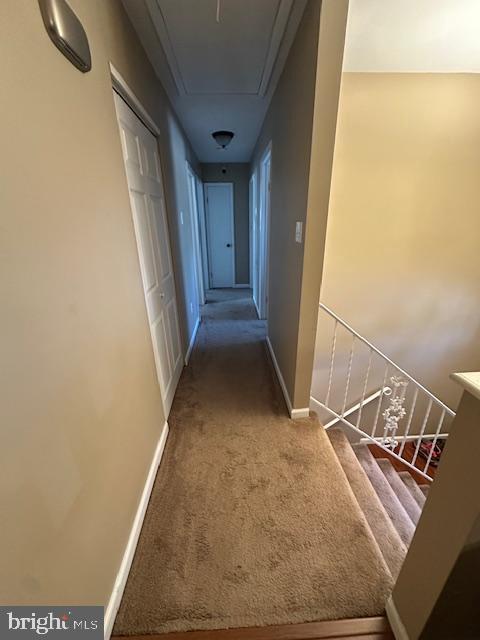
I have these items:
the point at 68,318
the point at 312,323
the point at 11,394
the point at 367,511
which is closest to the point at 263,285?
the point at 312,323

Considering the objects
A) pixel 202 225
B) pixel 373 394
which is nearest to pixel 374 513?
pixel 373 394

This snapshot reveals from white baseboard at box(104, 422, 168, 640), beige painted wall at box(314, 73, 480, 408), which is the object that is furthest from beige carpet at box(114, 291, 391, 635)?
beige painted wall at box(314, 73, 480, 408)

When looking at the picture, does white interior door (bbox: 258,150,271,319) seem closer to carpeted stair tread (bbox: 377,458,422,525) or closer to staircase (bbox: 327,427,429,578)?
staircase (bbox: 327,427,429,578)

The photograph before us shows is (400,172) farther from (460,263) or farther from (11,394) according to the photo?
(11,394)

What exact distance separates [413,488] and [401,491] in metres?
0.26

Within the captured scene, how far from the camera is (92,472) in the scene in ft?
2.92

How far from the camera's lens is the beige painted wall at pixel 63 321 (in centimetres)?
61

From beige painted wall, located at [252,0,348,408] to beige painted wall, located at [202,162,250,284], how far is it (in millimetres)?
2848

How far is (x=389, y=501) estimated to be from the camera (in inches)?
74.8

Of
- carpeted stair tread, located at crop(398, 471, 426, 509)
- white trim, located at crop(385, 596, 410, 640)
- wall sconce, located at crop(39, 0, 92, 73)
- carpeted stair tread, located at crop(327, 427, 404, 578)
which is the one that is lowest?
carpeted stair tread, located at crop(398, 471, 426, 509)

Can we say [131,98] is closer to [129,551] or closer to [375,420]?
[129,551]

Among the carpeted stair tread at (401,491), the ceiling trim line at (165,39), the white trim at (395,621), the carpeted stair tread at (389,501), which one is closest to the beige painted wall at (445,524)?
the white trim at (395,621)

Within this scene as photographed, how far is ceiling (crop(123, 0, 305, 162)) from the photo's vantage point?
4.39 feet

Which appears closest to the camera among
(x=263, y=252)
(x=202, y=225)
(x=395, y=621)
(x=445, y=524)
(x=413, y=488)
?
(x=445, y=524)
